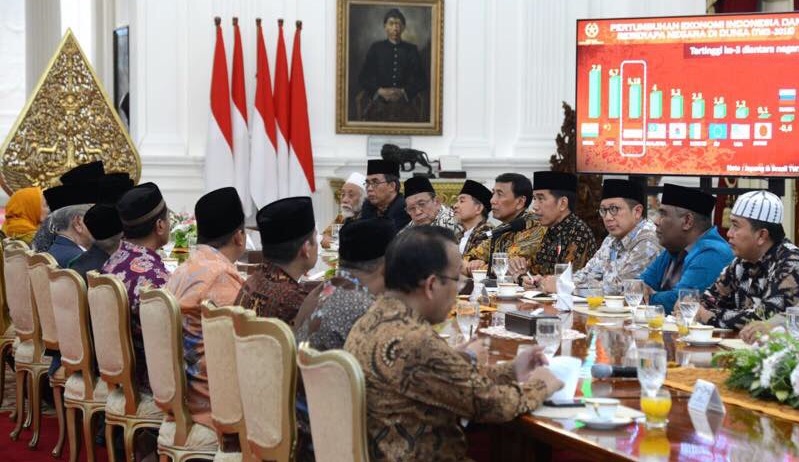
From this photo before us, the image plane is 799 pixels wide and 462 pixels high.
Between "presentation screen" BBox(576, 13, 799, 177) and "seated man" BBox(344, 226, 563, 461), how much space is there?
5959mm

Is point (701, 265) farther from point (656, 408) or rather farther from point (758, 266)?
point (656, 408)

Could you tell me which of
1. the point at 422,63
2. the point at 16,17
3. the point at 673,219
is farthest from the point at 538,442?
the point at 16,17

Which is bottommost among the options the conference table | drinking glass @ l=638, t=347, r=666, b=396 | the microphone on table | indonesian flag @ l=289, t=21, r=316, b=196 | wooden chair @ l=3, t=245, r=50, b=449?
wooden chair @ l=3, t=245, r=50, b=449

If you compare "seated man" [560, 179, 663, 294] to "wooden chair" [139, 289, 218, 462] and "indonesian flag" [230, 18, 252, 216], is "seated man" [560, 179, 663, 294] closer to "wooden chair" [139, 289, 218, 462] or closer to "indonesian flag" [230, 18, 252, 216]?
"wooden chair" [139, 289, 218, 462]

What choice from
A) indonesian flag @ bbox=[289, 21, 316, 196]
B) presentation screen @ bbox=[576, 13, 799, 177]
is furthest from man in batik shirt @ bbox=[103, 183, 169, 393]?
indonesian flag @ bbox=[289, 21, 316, 196]

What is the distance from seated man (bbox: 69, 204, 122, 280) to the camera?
5469mm

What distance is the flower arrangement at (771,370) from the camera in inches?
120

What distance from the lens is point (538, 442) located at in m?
3.55

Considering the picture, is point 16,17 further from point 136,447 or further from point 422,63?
point 136,447

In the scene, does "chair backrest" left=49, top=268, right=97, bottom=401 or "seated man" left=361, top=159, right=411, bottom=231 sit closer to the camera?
"chair backrest" left=49, top=268, right=97, bottom=401

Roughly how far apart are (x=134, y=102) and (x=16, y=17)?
936 cm

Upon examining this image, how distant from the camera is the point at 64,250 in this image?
6.11 meters

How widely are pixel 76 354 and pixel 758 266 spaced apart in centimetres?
283

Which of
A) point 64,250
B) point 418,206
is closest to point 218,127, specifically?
point 418,206
